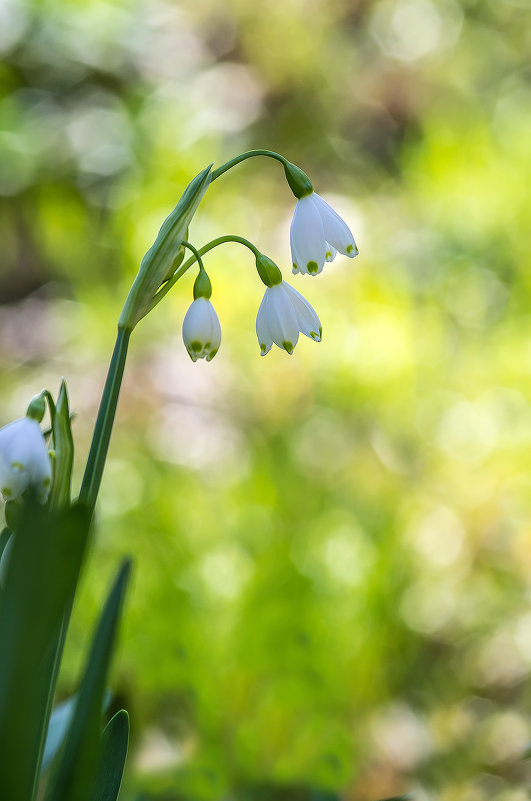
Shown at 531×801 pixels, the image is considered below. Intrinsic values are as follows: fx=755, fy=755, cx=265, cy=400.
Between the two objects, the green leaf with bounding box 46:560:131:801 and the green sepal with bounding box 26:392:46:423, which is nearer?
the green leaf with bounding box 46:560:131:801

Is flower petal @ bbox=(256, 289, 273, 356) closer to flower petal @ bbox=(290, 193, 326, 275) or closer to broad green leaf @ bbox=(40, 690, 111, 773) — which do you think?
flower petal @ bbox=(290, 193, 326, 275)

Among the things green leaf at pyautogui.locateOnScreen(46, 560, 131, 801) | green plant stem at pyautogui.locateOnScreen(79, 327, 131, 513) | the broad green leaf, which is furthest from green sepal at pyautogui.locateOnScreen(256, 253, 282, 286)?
the broad green leaf

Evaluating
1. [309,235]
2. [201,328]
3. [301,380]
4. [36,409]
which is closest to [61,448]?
[36,409]

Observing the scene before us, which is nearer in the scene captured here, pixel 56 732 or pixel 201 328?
pixel 201 328

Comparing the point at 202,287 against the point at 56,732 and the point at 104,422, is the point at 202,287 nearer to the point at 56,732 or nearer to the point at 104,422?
the point at 104,422

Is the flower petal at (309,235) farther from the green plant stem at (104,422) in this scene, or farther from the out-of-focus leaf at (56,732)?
the out-of-focus leaf at (56,732)
